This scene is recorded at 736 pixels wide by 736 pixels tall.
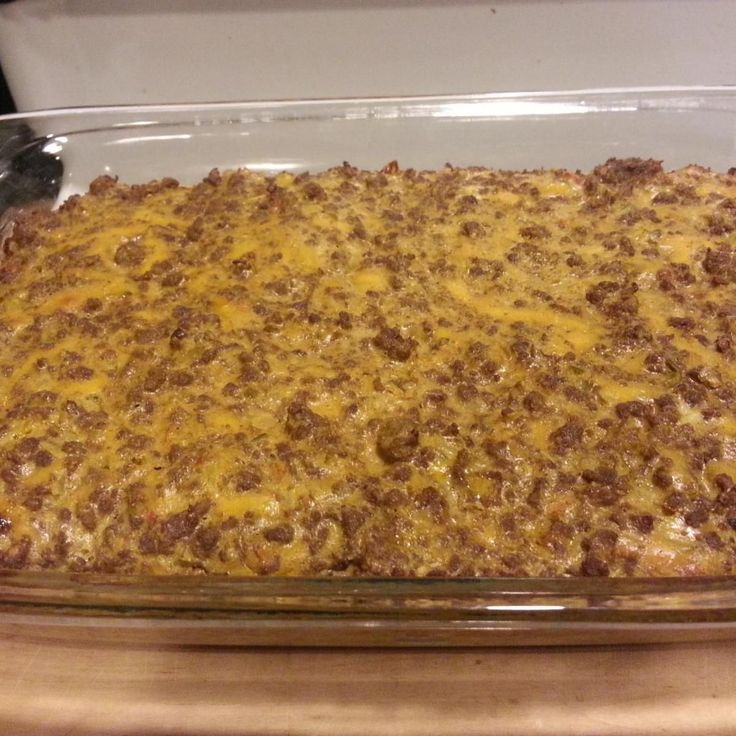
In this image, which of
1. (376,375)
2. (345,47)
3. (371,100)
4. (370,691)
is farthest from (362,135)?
(370,691)

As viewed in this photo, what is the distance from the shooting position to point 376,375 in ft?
5.28

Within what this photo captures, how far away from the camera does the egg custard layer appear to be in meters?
1.39

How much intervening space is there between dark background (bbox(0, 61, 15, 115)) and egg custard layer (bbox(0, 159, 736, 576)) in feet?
2.65

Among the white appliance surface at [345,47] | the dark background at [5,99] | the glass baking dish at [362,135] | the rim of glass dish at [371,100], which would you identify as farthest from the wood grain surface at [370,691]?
the dark background at [5,99]

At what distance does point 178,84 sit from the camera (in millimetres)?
2463

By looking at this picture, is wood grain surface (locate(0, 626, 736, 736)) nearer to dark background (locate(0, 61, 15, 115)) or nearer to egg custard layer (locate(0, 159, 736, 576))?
egg custard layer (locate(0, 159, 736, 576))

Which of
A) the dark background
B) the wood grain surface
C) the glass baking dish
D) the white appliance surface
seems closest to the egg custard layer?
the wood grain surface

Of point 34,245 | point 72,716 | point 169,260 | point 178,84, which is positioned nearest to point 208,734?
point 72,716

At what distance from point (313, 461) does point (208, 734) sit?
0.50 meters

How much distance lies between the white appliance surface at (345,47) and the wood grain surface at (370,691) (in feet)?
5.74

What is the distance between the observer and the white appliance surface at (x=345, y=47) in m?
2.23

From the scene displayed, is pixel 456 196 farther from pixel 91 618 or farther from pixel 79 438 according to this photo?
pixel 91 618

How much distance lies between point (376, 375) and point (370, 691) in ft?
2.02

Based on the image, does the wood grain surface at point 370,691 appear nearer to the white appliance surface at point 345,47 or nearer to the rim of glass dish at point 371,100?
the rim of glass dish at point 371,100
